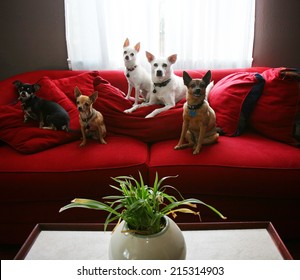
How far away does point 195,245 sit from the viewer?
109cm

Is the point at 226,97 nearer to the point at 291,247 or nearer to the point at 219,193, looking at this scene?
the point at 219,193

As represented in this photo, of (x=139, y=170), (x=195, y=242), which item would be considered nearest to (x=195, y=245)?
(x=195, y=242)

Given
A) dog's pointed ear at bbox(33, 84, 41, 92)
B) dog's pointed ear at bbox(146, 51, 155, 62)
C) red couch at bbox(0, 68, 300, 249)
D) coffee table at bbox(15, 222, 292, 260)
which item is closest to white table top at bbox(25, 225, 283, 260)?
coffee table at bbox(15, 222, 292, 260)

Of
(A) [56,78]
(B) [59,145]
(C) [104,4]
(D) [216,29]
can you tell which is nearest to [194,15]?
(D) [216,29]

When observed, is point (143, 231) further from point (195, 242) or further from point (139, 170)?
point (139, 170)

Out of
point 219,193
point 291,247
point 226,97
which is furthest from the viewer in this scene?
point 226,97

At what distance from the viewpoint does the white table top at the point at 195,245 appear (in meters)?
1.05

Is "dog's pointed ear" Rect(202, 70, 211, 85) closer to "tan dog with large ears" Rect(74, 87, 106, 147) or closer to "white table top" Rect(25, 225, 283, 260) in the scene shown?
"tan dog with large ears" Rect(74, 87, 106, 147)

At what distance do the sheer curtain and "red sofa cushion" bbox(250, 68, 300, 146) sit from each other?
2.22 feet

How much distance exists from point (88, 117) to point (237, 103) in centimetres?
92

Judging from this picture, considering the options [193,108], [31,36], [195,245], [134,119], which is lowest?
[195,245]

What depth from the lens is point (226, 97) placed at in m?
1.92

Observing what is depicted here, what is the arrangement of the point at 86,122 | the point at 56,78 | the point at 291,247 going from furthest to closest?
the point at 56,78 < the point at 86,122 < the point at 291,247

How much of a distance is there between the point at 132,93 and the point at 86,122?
1.90ft
